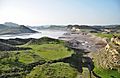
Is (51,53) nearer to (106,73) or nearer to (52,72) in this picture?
(106,73)

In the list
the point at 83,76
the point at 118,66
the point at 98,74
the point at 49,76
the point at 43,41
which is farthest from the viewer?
the point at 43,41

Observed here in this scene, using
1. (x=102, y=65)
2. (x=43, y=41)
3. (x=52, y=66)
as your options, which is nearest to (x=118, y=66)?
(x=102, y=65)

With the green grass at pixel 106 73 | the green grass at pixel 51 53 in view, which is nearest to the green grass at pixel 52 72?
the green grass at pixel 106 73

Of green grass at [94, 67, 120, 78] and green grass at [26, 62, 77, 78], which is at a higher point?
green grass at [26, 62, 77, 78]

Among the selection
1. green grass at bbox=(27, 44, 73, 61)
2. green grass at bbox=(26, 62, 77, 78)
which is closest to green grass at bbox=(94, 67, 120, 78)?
green grass at bbox=(26, 62, 77, 78)

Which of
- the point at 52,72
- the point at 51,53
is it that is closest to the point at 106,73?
the point at 52,72

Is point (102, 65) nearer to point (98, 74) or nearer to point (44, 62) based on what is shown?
point (98, 74)

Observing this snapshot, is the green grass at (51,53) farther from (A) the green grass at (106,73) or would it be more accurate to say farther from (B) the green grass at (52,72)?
(A) the green grass at (106,73)

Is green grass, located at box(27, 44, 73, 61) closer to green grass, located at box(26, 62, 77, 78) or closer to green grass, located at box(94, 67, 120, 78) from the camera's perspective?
green grass, located at box(26, 62, 77, 78)
